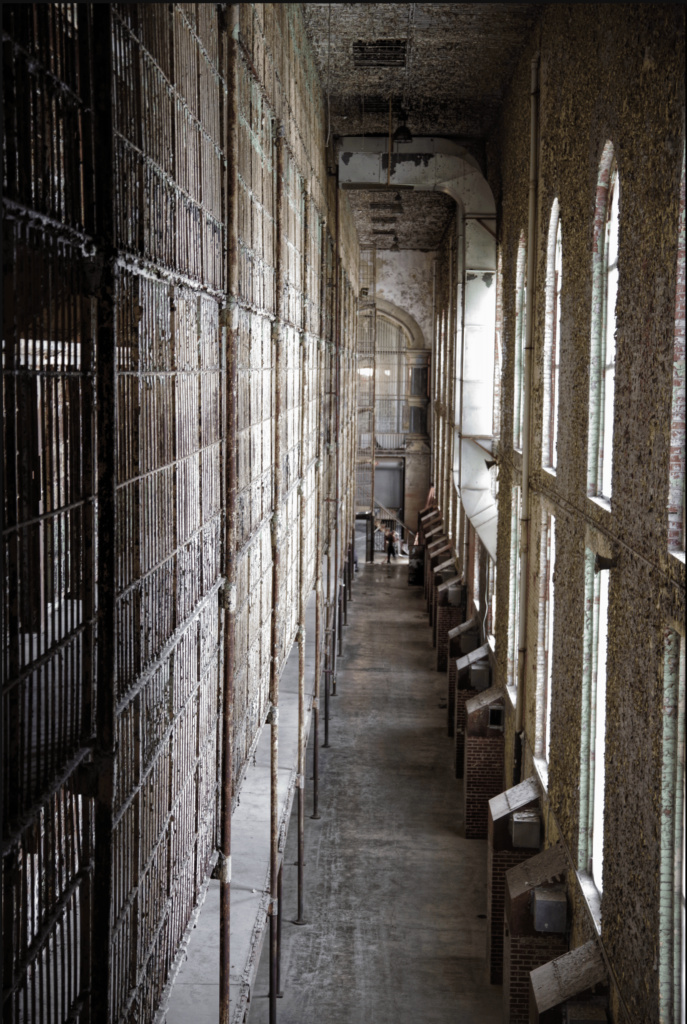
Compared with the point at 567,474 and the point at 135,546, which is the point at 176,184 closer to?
the point at 135,546

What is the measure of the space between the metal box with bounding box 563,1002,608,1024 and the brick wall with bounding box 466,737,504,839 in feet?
23.1

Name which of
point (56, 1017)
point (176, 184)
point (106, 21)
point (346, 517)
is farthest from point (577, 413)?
point (346, 517)

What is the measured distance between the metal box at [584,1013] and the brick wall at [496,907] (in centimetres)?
392

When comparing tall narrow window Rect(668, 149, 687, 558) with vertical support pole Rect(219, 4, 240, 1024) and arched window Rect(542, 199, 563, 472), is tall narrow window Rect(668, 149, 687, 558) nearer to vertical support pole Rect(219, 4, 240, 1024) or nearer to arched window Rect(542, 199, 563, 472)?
vertical support pole Rect(219, 4, 240, 1024)

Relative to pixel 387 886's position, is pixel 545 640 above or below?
above

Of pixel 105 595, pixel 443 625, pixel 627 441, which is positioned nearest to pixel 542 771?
pixel 627 441

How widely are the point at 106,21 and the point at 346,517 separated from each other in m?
23.1

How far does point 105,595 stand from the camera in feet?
14.2

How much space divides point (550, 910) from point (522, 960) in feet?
2.62

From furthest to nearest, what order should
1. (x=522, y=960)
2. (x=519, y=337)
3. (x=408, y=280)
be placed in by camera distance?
(x=408, y=280) < (x=519, y=337) < (x=522, y=960)

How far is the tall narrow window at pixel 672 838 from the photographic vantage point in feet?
17.3

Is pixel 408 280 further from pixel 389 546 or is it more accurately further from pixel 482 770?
pixel 482 770

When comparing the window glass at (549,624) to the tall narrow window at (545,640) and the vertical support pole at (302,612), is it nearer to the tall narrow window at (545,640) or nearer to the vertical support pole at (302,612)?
the tall narrow window at (545,640)

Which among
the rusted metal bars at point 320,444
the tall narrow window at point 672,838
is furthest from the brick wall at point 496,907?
the tall narrow window at point 672,838
